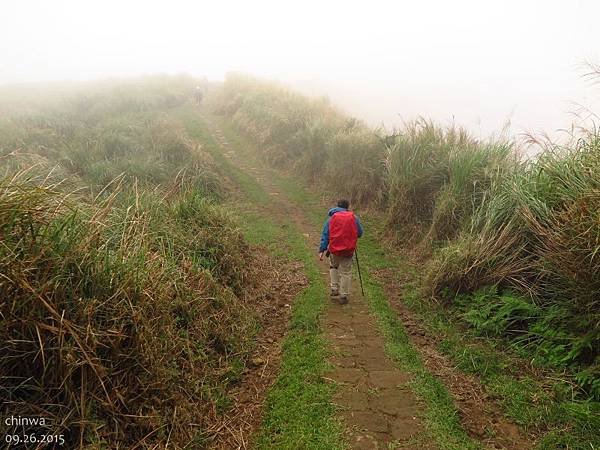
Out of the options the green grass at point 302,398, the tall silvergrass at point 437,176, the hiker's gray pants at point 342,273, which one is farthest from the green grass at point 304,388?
the tall silvergrass at point 437,176

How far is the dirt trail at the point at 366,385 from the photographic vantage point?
12.1 feet

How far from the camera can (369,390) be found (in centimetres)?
429

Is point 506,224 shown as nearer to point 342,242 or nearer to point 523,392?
point 342,242

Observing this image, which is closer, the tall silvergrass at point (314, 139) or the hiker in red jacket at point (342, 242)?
the hiker in red jacket at point (342, 242)

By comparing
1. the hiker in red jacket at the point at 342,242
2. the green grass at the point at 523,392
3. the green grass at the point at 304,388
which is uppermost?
the hiker in red jacket at the point at 342,242

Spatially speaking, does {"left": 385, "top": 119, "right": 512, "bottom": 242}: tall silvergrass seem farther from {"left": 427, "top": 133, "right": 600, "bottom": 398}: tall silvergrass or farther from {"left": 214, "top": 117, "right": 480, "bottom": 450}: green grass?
{"left": 214, "top": 117, "right": 480, "bottom": 450}: green grass

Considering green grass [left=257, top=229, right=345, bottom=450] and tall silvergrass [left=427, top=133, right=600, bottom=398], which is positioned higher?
tall silvergrass [left=427, top=133, right=600, bottom=398]

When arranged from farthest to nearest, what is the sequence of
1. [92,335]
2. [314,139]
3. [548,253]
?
[314,139]
[548,253]
[92,335]

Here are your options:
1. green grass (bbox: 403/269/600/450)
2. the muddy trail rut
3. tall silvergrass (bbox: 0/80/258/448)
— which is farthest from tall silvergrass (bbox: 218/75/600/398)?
tall silvergrass (bbox: 0/80/258/448)

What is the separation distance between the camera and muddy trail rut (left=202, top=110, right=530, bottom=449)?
11.9 feet

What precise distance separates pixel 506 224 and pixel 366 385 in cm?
341

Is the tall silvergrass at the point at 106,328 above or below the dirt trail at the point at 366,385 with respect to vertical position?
above

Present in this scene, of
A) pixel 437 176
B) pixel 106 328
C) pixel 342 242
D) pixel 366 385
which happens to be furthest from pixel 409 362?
pixel 437 176

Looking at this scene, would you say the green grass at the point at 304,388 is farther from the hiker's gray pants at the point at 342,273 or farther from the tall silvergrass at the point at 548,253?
the tall silvergrass at the point at 548,253
